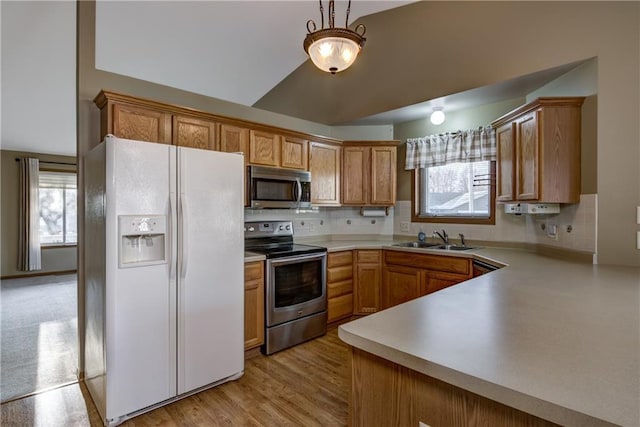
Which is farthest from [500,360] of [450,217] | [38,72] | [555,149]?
[38,72]

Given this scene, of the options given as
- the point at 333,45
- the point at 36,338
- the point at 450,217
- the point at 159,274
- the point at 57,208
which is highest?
the point at 333,45

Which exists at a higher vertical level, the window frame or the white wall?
the white wall

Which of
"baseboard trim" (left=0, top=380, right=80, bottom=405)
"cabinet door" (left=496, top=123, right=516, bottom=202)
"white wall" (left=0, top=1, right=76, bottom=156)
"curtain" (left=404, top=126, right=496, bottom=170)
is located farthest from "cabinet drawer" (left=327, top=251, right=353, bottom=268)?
"white wall" (left=0, top=1, right=76, bottom=156)

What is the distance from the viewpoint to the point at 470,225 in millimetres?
3641

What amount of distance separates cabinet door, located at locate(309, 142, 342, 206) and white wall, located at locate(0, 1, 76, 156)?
2.46 meters

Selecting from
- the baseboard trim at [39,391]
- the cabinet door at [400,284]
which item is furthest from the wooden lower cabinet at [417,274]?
the baseboard trim at [39,391]

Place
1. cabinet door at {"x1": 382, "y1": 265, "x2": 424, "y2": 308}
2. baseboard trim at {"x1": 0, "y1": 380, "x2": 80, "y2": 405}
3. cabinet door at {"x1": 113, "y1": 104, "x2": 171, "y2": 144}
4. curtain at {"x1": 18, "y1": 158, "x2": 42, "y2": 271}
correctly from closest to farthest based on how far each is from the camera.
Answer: baseboard trim at {"x1": 0, "y1": 380, "x2": 80, "y2": 405}, cabinet door at {"x1": 113, "y1": 104, "x2": 171, "y2": 144}, cabinet door at {"x1": 382, "y1": 265, "x2": 424, "y2": 308}, curtain at {"x1": 18, "y1": 158, "x2": 42, "y2": 271}

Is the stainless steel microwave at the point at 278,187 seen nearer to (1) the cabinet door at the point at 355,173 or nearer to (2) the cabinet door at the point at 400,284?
(1) the cabinet door at the point at 355,173

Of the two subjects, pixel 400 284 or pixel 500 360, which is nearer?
pixel 500 360

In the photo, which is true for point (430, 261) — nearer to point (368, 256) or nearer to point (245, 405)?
point (368, 256)

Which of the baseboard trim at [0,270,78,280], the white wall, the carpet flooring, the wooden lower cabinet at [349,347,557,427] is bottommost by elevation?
the carpet flooring

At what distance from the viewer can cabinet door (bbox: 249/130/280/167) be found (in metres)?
3.18

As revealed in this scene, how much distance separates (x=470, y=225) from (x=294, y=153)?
208 cm

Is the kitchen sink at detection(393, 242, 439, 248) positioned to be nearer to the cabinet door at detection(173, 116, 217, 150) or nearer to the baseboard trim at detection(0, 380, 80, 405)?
the cabinet door at detection(173, 116, 217, 150)
